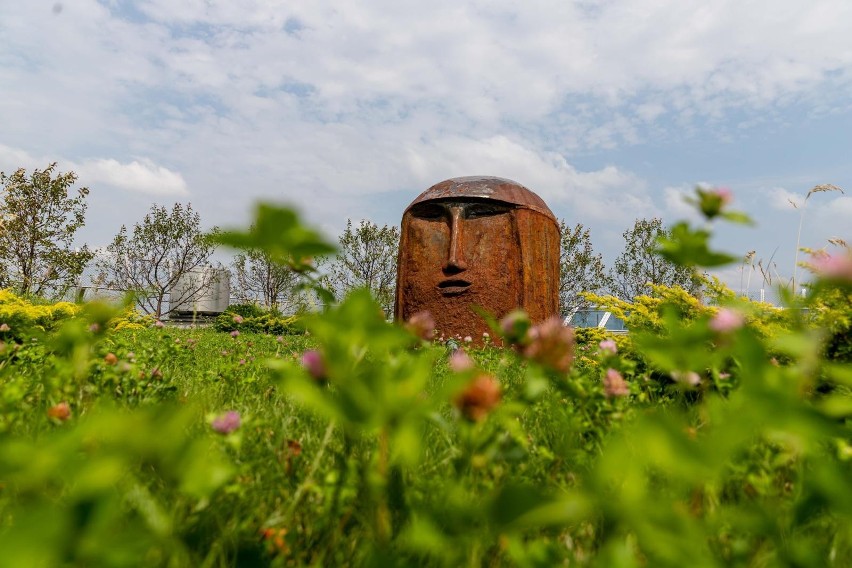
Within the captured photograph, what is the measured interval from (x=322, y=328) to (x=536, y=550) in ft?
1.61

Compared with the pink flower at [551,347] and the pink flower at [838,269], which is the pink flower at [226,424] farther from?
the pink flower at [838,269]

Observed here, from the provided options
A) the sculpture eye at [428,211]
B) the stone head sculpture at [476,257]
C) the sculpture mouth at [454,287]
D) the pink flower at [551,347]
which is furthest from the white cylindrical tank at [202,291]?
the pink flower at [551,347]

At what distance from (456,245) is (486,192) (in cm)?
85

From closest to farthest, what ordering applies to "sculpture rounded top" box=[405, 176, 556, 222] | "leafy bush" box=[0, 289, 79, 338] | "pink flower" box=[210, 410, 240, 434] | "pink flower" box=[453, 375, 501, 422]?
1. "pink flower" box=[453, 375, 501, 422]
2. "pink flower" box=[210, 410, 240, 434]
3. "leafy bush" box=[0, 289, 79, 338]
4. "sculpture rounded top" box=[405, 176, 556, 222]

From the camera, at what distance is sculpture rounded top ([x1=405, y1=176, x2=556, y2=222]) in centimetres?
720

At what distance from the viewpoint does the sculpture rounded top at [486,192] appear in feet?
23.6

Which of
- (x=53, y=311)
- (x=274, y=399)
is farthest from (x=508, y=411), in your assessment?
(x=53, y=311)

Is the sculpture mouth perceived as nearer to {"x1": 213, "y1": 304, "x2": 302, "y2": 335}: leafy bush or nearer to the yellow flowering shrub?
the yellow flowering shrub

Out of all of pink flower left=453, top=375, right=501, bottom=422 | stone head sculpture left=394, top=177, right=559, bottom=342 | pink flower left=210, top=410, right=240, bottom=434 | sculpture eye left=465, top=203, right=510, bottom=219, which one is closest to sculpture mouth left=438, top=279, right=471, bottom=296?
stone head sculpture left=394, top=177, right=559, bottom=342

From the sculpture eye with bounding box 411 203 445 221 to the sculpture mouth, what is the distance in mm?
942

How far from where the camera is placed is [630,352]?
143 inches

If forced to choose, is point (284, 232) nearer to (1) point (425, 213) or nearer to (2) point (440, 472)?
(2) point (440, 472)

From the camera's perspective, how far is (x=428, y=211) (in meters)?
7.45

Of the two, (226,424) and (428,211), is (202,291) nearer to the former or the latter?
(428,211)
